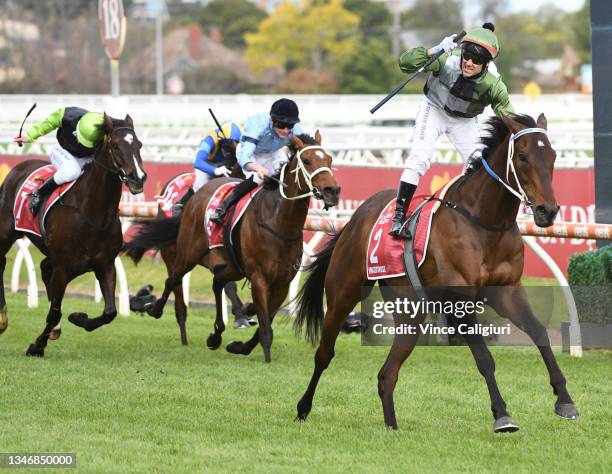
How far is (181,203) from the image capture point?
37.9 ft

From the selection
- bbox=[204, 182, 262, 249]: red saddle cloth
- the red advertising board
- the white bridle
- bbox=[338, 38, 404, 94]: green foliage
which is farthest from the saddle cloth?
bbox=[338, 38, 404, 94]: green foliage

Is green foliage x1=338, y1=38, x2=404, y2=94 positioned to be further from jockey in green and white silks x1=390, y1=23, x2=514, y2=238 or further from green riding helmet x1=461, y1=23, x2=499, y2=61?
green riding helmet x1=461, y1=23, x2=499, y2=61

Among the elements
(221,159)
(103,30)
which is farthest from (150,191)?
(221,159)

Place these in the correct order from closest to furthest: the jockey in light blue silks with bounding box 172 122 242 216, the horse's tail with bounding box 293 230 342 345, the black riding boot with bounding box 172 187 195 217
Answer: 1. the horse's tail with bounding box 293 230 342 345
2. the black riding boot with bounding box 172 187 195 217
3. the jockey in light blue silks with bounding box 172 122 242 216

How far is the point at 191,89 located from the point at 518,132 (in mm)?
65516

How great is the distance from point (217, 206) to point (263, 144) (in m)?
0.67

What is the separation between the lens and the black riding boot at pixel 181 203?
1136 centimetres

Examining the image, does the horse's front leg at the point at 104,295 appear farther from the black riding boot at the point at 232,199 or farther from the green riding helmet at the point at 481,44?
the green riding helmet at the point at 481,44

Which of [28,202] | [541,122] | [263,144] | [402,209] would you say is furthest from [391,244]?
[28,202]

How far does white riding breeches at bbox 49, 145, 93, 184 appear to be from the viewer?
31.3 feet

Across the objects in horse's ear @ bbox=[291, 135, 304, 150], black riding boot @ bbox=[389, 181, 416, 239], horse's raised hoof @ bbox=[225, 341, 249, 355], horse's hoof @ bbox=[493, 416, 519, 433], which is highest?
black riding boot @ bbox=[389, 181, 416, 239]

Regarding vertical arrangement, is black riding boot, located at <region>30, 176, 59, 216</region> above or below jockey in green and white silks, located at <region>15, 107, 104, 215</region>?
below

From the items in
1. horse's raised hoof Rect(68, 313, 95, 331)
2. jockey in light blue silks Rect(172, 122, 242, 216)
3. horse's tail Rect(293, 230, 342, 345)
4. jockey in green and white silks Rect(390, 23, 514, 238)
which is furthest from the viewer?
jockey in light blue silks Rect(172, 122, 242, 216)

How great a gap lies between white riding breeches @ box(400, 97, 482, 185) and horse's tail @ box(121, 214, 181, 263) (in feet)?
13.6
